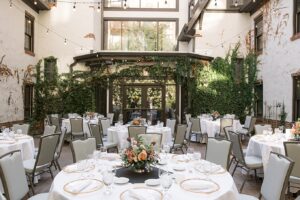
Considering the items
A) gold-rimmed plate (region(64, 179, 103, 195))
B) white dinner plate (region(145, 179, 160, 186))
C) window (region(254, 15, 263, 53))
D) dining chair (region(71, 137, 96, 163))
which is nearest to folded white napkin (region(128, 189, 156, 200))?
white dinner plate (region(145, 179, 160, 186))

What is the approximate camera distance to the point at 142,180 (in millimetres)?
3129

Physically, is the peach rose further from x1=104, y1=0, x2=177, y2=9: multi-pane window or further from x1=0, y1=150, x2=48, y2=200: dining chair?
x1=104, y1=0, x2=177, y2=9: multi-pane window

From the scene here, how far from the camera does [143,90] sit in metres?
13.4

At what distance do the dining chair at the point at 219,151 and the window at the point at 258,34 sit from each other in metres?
8.89

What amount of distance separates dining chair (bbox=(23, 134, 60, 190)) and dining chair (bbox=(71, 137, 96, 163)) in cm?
81

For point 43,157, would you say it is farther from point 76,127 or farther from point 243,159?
point 76,127

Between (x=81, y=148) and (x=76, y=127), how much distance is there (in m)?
5.27

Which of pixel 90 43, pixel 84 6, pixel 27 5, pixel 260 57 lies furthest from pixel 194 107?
pixel 27 5

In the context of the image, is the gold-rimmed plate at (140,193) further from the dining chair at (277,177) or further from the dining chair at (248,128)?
the dining chair at (248,128)

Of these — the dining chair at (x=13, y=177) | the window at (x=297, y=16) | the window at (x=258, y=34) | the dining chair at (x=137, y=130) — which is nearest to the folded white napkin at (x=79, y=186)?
A: the dining chair at (x=13, y=177)

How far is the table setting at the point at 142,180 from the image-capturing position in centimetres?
267

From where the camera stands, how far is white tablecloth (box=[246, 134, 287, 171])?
208 inches

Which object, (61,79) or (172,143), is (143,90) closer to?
(61,79)

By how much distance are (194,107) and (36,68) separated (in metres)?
6.66
